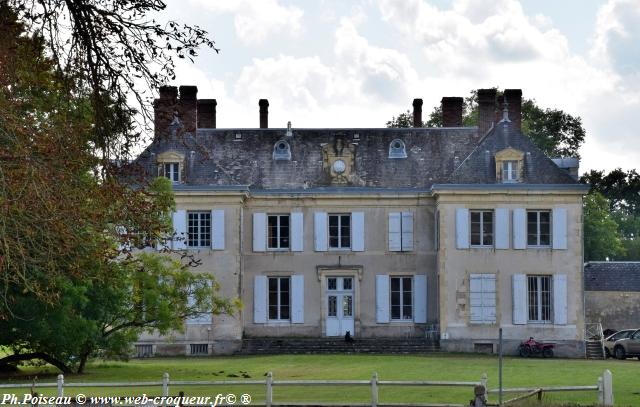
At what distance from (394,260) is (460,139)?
186 inches

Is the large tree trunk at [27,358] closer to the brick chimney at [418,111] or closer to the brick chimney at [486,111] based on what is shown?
the brick chimney at [486,111]

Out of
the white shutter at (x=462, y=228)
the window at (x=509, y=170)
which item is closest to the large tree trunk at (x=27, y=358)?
the white shutter at (x=462, y=228)

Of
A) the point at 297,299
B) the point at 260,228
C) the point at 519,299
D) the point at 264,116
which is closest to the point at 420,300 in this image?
the point at 519,299

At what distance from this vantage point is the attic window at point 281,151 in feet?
135

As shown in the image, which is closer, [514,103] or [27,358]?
[27,358]

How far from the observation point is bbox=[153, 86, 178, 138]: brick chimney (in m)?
14.5

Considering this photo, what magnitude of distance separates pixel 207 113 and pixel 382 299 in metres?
8.57

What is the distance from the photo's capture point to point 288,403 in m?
20.4

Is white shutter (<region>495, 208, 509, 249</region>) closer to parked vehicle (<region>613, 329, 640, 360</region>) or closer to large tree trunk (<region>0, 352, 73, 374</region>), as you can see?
parked vehicle (<region>613, 329, 640, 360</region>)

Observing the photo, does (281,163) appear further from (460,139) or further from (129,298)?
(129,298)

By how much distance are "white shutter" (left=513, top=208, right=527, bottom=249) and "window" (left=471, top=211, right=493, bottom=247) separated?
0.72 m

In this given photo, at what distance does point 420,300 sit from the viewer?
40094 millimetres

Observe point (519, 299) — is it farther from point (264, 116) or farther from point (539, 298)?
point (264, 116)

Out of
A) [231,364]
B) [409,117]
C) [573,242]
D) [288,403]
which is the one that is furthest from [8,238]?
[409,117]
